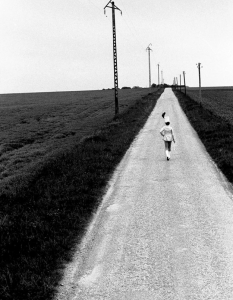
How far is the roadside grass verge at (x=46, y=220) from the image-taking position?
17.9ft

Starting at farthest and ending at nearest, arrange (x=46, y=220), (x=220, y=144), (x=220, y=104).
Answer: (x=220, y=104), (x=220, y=144), (x=46, y=220)

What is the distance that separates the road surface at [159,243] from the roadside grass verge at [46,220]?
32cm

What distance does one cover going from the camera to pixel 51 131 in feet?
105

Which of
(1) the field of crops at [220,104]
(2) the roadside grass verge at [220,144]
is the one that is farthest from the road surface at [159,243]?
(1) the field of crops at [220,104]

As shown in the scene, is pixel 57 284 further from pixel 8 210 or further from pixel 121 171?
pixel 121 171

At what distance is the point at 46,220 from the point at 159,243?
9.39 feet

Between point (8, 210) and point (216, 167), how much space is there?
8298 mm

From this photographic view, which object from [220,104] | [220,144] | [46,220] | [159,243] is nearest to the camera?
[159,243]

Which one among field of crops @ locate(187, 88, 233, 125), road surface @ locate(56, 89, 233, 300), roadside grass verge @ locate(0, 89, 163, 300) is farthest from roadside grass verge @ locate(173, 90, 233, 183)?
field of crops @ locate(187, 88, 233, 125)

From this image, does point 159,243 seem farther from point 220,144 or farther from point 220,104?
point 220,104

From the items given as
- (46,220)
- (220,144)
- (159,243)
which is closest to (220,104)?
(220,144)

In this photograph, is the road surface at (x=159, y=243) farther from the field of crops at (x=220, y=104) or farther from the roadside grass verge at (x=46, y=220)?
the field of crops at (x=220, y=104)

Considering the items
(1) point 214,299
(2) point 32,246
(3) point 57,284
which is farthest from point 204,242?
(2) point 32,246

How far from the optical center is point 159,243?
6.79 meters
